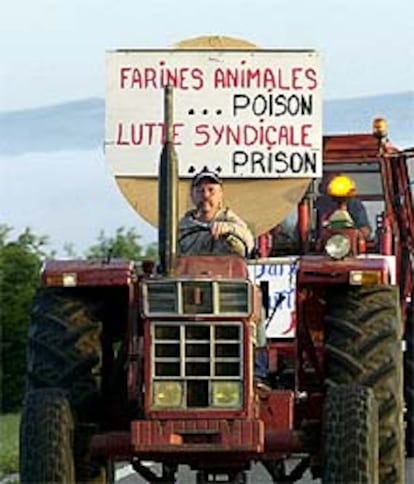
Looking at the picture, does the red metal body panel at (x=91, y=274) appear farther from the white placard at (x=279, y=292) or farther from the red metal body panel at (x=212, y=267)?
the white placard at (x=279, y=292)

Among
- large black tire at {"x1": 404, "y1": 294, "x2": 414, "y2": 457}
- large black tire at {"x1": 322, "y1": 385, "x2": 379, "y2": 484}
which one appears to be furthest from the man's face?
large black tire at {"x1": 404, "y1": 294, "x2": 414, "y2": 457}

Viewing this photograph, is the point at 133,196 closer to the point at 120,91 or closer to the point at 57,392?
the point at 120,91

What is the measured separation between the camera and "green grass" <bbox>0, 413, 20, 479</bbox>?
17.4 meters

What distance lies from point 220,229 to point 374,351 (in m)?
1.30

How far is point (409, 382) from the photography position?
20016 mm

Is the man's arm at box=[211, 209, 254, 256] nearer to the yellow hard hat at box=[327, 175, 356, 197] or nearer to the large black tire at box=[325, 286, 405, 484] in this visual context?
the large black tire at box=[325, 286, 405, 484]

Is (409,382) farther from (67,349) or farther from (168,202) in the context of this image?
(67,349)

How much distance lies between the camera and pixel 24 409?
11922 millimetres

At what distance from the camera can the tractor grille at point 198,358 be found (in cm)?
1159

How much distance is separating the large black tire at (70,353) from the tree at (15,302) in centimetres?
1113

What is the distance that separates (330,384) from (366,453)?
0.75 meters

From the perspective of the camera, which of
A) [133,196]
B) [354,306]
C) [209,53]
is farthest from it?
[209,53]

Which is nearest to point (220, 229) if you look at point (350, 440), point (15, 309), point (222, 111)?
point (350, 440)

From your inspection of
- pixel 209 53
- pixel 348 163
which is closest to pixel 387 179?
pixel 348 163
